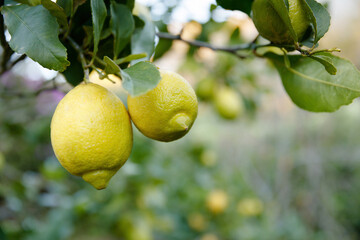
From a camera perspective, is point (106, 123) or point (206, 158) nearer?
point (106, 123)

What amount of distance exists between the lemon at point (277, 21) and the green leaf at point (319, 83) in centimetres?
6

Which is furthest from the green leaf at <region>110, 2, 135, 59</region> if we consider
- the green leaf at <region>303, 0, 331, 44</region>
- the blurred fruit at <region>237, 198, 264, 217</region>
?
the blurred fruit at <region>237, 198, 264, 217</region>

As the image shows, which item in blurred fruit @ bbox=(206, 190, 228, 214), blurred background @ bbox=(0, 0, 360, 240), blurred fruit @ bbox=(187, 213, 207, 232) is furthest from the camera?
blurred fruit @ bbox=(187, 213, 207, 232)

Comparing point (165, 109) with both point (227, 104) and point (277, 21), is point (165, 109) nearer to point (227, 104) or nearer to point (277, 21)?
point (277, 21)

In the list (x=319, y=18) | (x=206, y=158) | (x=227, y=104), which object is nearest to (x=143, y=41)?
(x=319, y=18)

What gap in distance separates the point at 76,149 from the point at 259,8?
1.03ft

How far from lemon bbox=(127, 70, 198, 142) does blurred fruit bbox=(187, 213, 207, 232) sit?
1682 millimetres

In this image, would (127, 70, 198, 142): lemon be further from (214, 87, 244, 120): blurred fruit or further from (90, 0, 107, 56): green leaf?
(214, 87, 244, 120): blurred fruit

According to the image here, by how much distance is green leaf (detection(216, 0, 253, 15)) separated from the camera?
1.63ft

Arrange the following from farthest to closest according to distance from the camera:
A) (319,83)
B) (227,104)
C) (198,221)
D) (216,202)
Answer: (198,221) < (216,202) < (227,104) < (319,83)

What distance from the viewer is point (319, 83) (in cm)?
45

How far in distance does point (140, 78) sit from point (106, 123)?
88mm

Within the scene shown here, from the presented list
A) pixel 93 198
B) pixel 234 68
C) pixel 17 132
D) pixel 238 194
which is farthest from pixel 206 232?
→ pixel 17 132

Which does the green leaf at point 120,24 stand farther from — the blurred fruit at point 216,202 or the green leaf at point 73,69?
the blurred fruit at point 216,202
